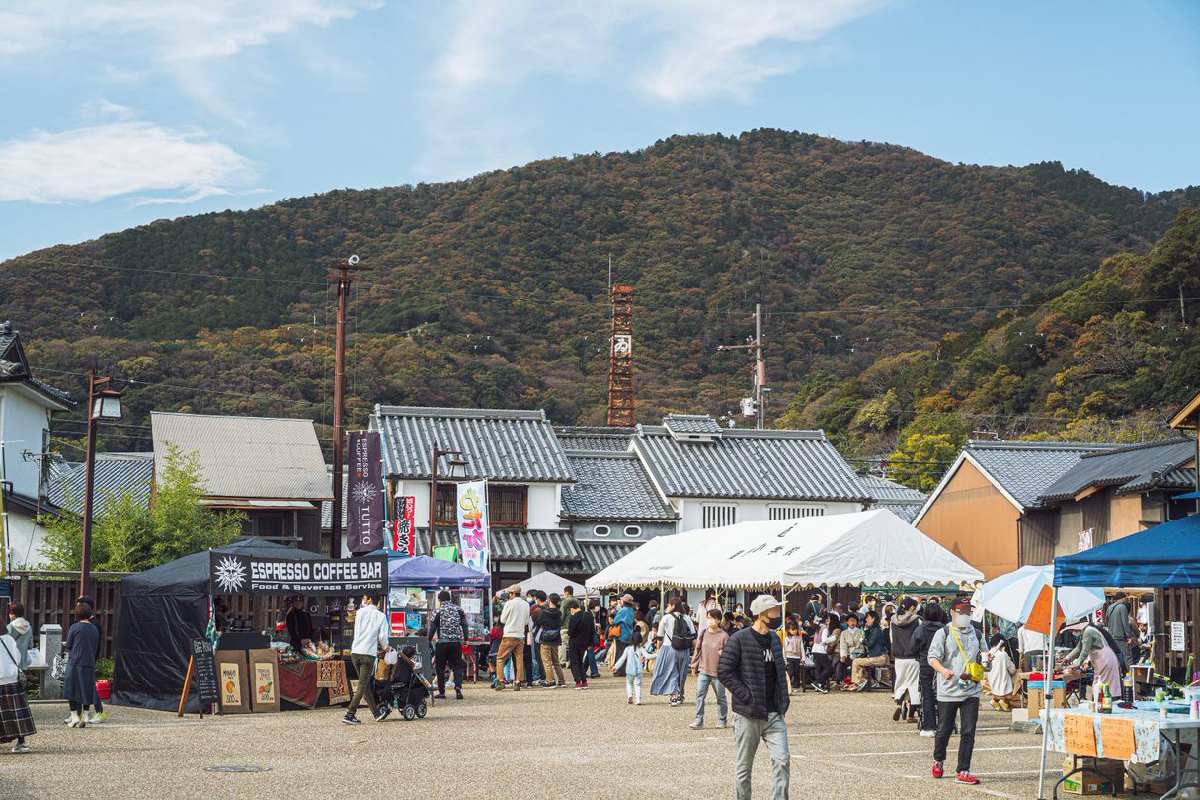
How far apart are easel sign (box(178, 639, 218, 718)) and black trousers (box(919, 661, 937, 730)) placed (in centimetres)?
1004

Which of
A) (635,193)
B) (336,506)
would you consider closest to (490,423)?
(336,506)

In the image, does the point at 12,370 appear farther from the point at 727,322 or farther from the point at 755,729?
the point at 727,322

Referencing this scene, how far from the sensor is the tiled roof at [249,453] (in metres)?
41.3

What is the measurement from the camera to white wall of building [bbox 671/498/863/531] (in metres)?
44.6

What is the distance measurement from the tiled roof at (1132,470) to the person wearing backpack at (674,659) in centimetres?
1303

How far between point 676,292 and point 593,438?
29571mm

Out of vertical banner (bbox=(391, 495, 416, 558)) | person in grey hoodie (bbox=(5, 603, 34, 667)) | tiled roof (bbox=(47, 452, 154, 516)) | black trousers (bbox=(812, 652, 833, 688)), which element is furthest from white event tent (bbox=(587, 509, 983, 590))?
tiled roof (bbox=(47, 452, 154, 516))

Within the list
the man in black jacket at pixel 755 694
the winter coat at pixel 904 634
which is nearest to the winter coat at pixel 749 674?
the man in black jacket at pixel 755 694

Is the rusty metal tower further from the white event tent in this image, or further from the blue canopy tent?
the blue canopy tent

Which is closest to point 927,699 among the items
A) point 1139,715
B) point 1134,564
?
point 1134,564

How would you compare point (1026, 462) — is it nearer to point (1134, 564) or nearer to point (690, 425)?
point (690, 425)

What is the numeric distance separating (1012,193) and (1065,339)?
3055cm

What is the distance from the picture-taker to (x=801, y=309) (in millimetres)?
76625

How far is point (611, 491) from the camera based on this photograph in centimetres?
4538
